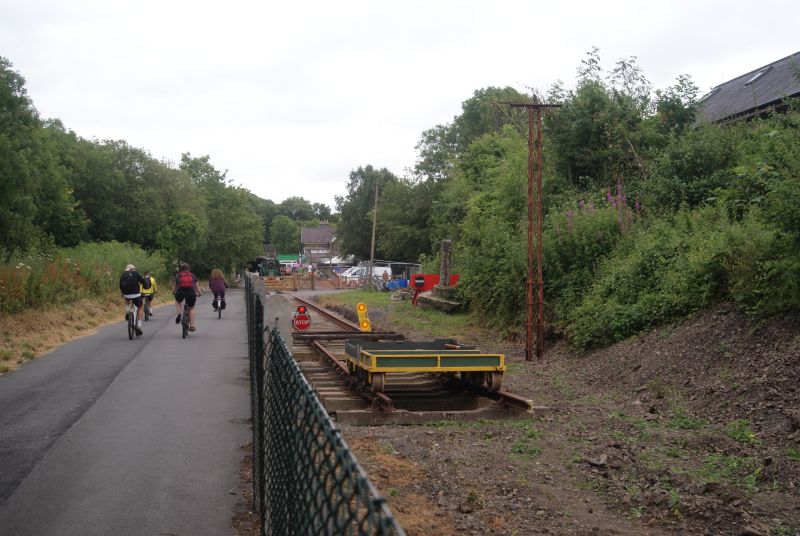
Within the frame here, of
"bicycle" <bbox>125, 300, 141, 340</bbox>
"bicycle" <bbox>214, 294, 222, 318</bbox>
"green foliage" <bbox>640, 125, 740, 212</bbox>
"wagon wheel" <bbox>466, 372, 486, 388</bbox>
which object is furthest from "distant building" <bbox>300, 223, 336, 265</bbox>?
"wagon wheel" <bbox>466, 372, 486, 388</bbox>

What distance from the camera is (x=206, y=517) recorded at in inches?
231

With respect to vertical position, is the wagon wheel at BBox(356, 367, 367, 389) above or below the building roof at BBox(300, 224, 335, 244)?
below

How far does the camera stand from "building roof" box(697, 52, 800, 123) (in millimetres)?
27027

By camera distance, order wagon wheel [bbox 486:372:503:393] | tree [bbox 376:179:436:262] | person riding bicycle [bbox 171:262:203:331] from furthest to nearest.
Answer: tree [bbox 376:179:436:262] → person riding bicycle [bbox 171:262:203:331] → wagon wheel [bbox 486:372:503:393]

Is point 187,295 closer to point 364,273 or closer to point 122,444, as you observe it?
point 122,444

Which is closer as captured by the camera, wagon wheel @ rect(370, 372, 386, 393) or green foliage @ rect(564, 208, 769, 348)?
wagon wheel @ rect(370, 372, 386, 393)

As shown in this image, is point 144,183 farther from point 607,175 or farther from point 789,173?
point 789,173

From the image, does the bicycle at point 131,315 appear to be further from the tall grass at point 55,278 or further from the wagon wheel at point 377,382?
the wagon wheel at point 377,382

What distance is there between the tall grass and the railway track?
29.7 feet

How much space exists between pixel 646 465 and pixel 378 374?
4116 millimetres

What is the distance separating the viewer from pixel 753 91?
28422 millimetres

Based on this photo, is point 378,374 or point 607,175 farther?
point 607,175

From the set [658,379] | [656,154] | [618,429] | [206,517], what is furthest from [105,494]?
[656,154]

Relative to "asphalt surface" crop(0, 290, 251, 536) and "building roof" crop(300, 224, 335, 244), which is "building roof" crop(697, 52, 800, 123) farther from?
"building roof" crop(300, 224, 335, 244)
